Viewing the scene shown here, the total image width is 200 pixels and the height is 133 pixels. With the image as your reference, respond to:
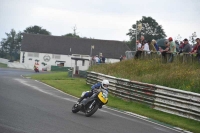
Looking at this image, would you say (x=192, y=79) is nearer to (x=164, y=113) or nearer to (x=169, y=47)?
(x=164, y=113)

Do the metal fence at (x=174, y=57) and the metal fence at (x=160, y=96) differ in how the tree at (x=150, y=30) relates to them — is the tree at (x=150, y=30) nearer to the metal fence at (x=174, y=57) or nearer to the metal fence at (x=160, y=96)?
the metal fence at (x=174, y=57)

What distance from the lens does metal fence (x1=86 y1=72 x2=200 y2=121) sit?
16.5 m

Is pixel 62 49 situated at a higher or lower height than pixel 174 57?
higher

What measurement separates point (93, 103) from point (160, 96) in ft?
16.2

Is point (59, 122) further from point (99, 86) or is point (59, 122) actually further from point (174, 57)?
point (174, 57)

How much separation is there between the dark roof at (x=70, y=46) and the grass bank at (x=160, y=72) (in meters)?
65.5

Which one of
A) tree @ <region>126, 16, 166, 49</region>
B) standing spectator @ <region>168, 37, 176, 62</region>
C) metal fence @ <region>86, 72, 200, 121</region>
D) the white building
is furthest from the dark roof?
metal fence @ <region>86, 72, 200, 121</region>

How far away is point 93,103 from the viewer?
1477cm

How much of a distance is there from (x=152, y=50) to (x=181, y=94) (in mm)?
9807

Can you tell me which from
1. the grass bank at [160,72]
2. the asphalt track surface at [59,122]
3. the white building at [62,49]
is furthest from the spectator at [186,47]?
the white building at [62,49]

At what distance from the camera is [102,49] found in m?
96.8

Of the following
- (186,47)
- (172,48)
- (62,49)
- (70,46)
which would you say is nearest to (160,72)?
(172,48)

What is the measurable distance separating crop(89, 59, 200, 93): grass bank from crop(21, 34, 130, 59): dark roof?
65548 millimetres

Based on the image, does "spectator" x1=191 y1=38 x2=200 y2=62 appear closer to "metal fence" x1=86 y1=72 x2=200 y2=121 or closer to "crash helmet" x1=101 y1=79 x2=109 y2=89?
"metal fence" x1=86 y1=72 x2=200 y2=121
